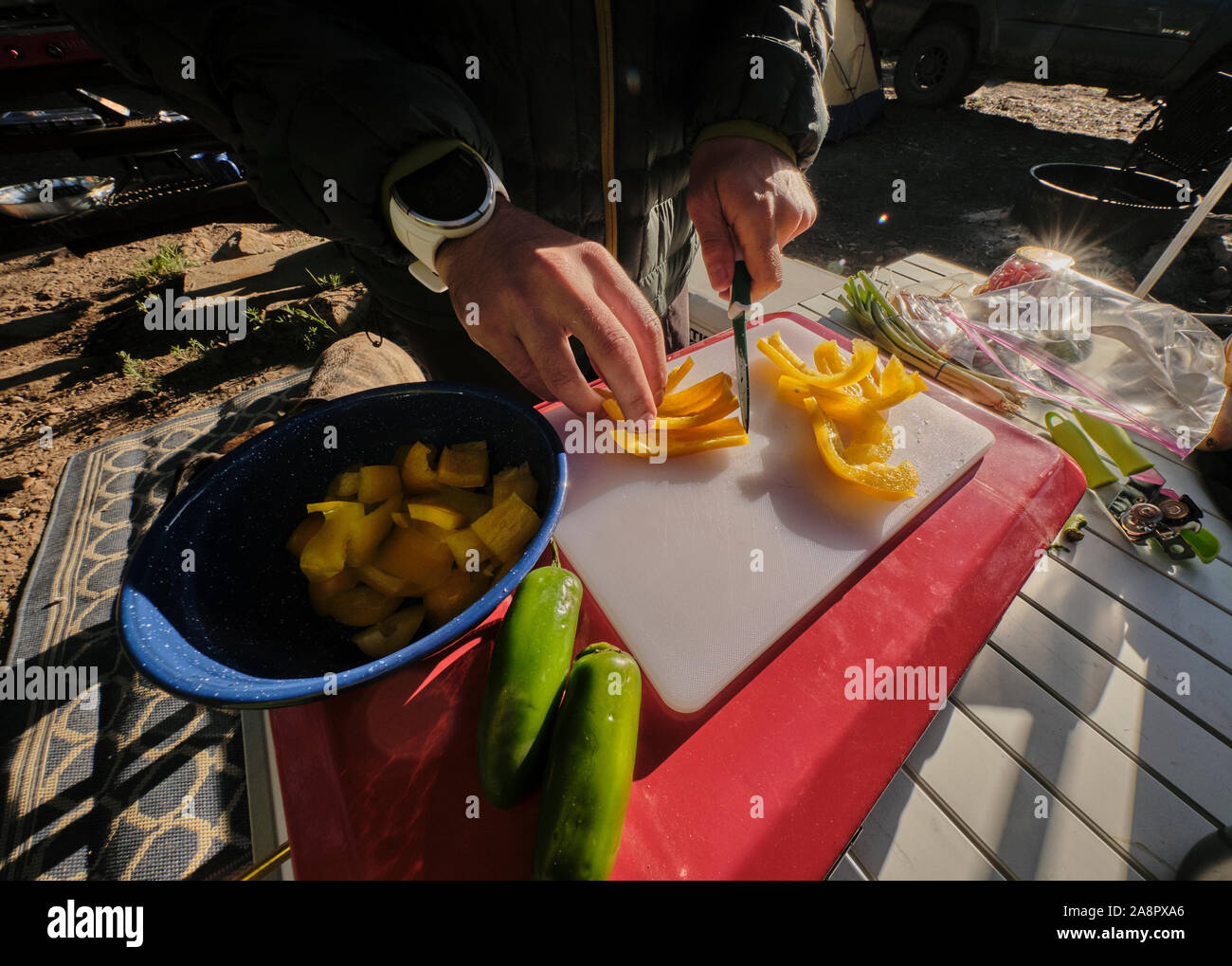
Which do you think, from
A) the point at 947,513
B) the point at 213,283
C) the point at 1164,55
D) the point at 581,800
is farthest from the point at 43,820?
the point at 1164,55

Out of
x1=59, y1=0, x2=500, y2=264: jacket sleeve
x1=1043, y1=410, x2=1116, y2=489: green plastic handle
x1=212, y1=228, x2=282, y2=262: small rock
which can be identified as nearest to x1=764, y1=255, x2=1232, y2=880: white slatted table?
x1=1043, y1=410, x2=1116, y2=489: green plastic handle

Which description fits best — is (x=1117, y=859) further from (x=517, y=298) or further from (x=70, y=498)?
(x=70, y=498)

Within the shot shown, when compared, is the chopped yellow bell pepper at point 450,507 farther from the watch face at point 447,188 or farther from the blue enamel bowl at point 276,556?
the watch face at point 447,188

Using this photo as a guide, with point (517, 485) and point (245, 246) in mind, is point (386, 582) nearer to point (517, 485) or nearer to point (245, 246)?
point (517, 485)

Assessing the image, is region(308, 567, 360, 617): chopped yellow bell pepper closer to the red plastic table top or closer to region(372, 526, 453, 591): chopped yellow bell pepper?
region(372, 526, 453, 591): chopped yellow bell pepper

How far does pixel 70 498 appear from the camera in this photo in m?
3.72

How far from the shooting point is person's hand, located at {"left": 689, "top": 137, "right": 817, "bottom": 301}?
1.74 metres

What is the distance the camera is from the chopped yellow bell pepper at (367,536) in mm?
1314

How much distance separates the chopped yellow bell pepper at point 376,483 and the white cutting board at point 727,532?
0.54 metres

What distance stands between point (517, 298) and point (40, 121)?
11.2 metres

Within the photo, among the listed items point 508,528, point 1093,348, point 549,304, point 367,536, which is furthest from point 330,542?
point 1093,348

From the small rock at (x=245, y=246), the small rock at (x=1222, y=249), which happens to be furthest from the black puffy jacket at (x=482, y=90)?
the small rock at (x=245, y=246)

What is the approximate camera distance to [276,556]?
139 centimetres

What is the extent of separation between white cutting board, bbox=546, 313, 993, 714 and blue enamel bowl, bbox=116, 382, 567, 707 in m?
0.42
